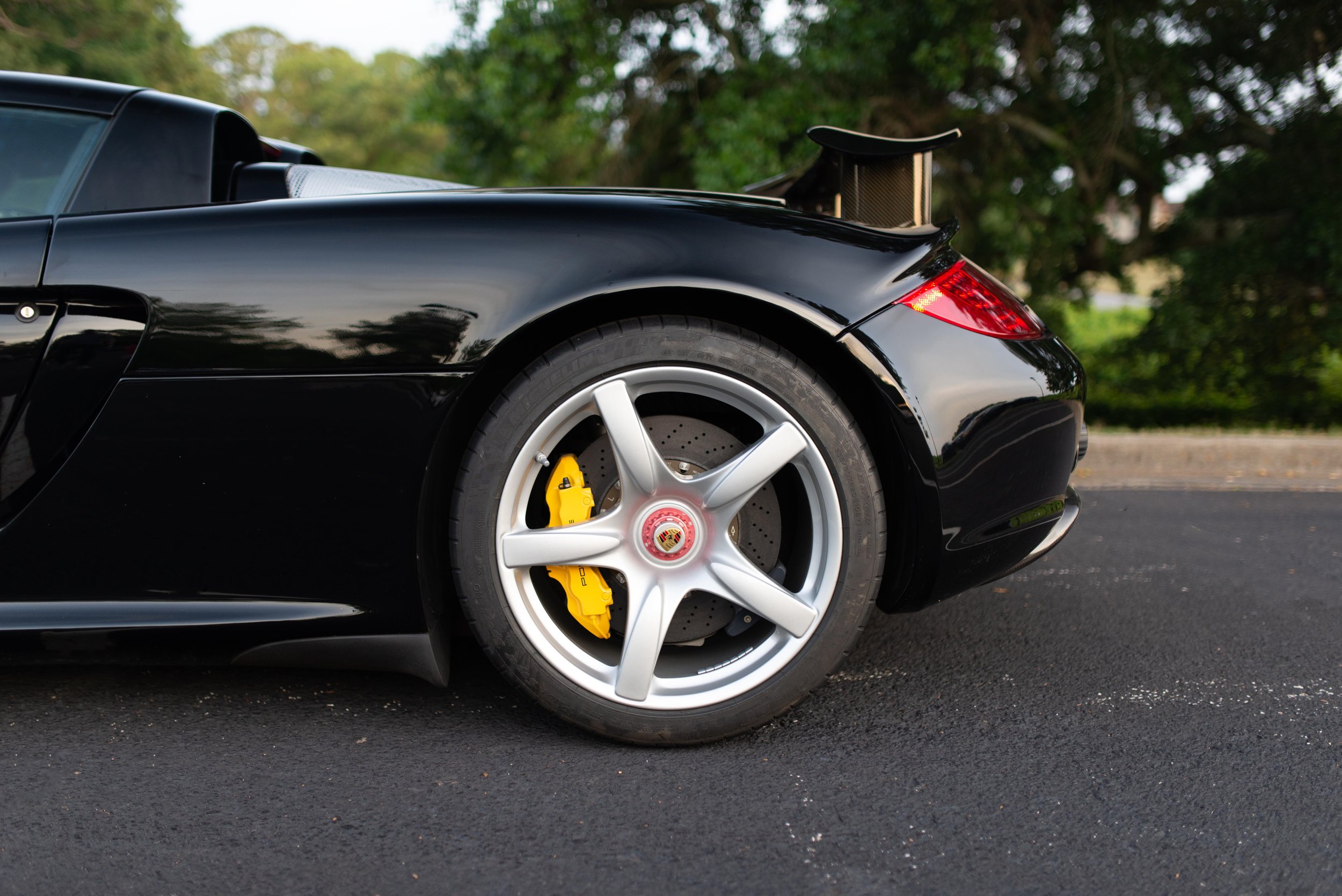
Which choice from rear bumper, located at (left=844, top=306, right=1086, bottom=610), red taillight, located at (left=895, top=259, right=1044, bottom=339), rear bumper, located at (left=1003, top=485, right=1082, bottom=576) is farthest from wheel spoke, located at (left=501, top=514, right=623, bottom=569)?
rear bumper, located at (left=1003, top=485, right=1082, bottom=576)

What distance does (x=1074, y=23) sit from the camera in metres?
6.73

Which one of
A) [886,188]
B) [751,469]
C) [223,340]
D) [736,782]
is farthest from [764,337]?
[223,340]

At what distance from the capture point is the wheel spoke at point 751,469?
176 centimetres

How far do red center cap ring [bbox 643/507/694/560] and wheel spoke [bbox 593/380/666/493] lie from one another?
7cm

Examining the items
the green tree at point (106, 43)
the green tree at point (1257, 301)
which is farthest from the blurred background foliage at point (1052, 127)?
the green tree at point (106, 43)

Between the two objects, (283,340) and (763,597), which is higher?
(283,340)

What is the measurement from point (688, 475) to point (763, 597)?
0.29 m

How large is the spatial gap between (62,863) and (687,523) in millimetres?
1128

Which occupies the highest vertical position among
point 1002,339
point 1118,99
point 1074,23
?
point 1074,23

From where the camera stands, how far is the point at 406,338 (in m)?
1.71

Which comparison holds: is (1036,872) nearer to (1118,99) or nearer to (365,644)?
(365,644)

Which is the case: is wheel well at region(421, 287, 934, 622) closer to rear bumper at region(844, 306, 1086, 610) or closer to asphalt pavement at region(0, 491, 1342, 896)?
rear bumper at region(844, 306, 1086, 610)

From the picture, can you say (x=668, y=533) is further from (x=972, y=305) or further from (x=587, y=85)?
(x=587, y=85)

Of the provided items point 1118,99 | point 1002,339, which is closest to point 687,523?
point 1002,339
